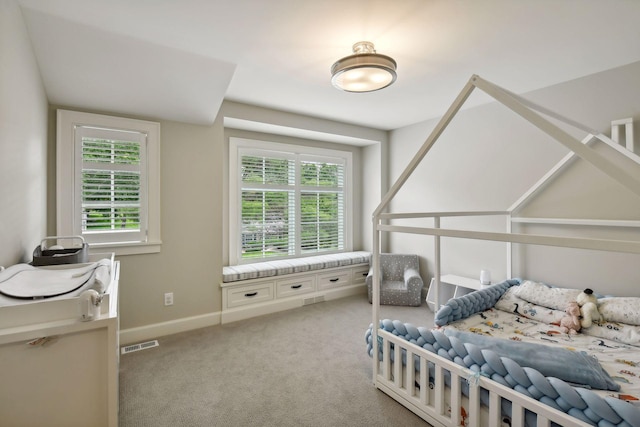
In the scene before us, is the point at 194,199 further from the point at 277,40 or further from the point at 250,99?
the point at 277,40

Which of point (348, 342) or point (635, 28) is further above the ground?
point (635, 28)

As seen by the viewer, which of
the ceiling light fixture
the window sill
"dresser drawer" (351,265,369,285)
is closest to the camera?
the ceiling light fixture

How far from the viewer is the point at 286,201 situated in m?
4.14

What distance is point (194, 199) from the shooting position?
9.95ft

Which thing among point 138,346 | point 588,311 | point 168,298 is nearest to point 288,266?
point 168,298

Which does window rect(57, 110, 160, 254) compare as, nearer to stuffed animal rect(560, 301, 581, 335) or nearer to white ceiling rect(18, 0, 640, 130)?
white ceiling rect(18, 0, 640, 130)

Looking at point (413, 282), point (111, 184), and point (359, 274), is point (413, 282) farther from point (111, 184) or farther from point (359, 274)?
point (111, 184)

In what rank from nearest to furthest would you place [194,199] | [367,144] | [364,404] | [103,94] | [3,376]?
1. [3,376]
2. [364,404]
3. [103,94]
4. [194,199]
5. [367,144]

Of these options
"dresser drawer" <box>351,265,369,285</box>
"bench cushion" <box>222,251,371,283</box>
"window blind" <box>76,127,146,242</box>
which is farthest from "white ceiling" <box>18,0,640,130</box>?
"dresser drawer" <box>351,265,369,285</box>

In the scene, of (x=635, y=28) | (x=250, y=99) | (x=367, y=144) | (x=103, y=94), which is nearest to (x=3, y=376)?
(x=103, y=94)

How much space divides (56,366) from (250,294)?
233 cm

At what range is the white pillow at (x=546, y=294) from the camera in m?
2.36

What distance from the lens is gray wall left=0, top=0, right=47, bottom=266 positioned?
→ 4.37 feet

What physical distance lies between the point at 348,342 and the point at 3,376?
2.27 meters
